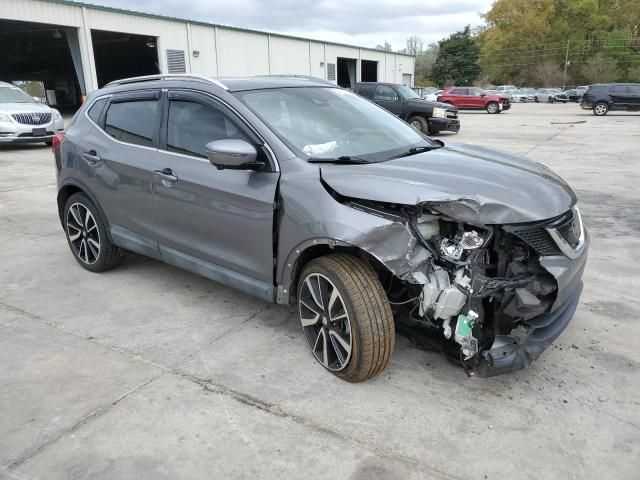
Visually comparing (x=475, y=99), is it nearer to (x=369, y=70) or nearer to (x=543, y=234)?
(x=369, y=70)

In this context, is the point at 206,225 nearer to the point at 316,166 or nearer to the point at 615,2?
the point at 316,166

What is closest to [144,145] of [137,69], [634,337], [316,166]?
[316,166]

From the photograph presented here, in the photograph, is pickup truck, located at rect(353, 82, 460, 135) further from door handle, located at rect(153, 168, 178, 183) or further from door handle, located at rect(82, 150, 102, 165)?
door handle, located at rect(153, 168, 178, 183)

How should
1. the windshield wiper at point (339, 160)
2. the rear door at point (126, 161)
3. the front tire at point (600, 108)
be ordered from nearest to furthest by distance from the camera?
the windshield wiper at point (339, 160), the rear door at point (126, 161), the front tire at point (600, 108)

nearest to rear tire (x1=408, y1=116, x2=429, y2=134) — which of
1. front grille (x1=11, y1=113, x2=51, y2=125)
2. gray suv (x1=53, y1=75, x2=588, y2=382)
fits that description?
front grille (x1=11, y1=113, x2=51, y2=125)

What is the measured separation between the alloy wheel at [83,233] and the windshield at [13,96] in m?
11.3

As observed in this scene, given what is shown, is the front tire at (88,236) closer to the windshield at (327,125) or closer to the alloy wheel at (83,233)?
the alloy wheel at (83,233)

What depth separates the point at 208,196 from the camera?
344cm

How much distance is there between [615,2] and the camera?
8100 cm

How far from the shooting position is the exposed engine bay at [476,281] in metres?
2.63

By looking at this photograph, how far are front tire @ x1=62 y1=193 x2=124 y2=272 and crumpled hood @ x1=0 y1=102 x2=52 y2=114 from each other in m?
10.4

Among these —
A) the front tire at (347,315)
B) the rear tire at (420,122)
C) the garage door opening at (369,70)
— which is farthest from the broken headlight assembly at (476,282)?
the garage door opening at (369,70)

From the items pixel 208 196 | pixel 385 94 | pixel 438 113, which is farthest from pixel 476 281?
pixel 385 94

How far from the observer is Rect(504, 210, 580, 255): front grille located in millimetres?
2617
